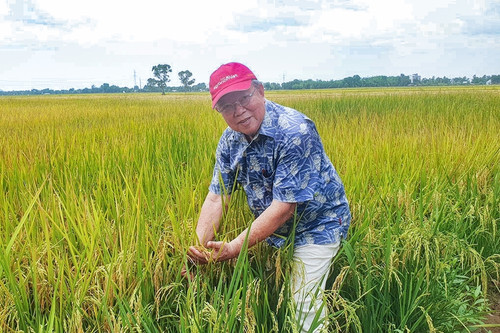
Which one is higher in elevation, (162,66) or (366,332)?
(162,66)

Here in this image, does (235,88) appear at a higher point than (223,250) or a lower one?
higher

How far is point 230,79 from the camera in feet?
4.61

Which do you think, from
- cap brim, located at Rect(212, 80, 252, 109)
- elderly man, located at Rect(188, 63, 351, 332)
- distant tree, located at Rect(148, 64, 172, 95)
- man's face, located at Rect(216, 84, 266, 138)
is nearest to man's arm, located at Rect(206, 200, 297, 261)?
elderly man, located at Rect(188, 63, 351, 332)

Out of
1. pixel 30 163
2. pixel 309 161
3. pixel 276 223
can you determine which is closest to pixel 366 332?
pixel 276 223

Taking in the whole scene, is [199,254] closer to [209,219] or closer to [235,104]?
[209,219]

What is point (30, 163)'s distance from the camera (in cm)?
267

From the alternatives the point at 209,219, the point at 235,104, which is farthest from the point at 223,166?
the point at 235,104

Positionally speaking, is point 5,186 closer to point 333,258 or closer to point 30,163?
point 30,163

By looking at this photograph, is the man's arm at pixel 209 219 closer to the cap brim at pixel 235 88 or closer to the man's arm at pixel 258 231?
the man's arm at pixel 258 231

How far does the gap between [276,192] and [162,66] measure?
59674 millimetres

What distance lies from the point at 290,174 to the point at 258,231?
0.23 meters

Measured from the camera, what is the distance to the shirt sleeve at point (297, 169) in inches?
56.1

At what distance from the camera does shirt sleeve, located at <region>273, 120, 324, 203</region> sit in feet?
4.68

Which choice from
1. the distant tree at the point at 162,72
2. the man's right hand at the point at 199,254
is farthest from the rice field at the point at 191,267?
the distant tree at the point at 162,72
